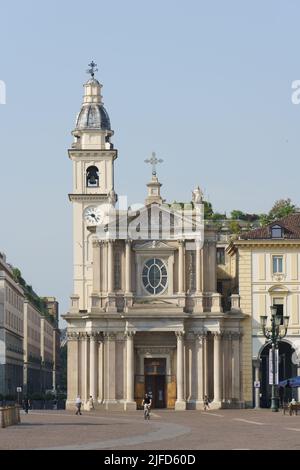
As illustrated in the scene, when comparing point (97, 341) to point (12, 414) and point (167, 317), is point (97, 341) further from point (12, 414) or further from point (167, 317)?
point (12, 414)

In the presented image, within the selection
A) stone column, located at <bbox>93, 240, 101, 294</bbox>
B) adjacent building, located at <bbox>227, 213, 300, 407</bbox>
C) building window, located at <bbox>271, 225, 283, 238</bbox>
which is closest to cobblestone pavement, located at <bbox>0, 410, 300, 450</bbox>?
adjacent building, located at <bbox>227, 213, 300, 407</bbox>

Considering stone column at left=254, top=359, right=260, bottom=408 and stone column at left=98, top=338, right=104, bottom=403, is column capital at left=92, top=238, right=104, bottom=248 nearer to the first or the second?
stone column at left=98, top=338, right=104, bottom=403

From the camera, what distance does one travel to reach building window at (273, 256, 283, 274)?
100375mm

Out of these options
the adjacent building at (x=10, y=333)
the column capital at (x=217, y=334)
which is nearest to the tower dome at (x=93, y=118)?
the adjacent building at (x=10, y=333)

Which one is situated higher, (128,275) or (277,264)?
(277,264)

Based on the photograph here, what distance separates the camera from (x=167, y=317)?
325 feet

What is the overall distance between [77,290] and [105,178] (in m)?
10.6

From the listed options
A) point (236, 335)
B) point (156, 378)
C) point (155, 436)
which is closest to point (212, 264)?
point (236, 335)

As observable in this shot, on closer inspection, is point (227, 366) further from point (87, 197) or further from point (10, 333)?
point (10, 333)

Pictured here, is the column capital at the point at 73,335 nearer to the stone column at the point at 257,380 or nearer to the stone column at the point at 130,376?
the stone column at the point at 130,376

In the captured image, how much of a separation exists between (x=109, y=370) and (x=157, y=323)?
16.3ft

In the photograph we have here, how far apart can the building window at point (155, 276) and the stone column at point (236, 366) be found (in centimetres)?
664

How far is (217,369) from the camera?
325 ft
